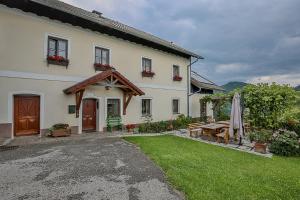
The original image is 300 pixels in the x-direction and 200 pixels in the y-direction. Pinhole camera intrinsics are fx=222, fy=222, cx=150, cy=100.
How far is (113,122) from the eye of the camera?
1348 centimetres

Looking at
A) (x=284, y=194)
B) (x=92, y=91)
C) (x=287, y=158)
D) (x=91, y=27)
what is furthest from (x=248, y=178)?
(x=91, y=27)

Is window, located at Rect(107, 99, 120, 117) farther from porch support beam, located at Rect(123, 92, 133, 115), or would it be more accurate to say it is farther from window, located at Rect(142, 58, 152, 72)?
window, located at Rect(142, 58, 152, 72)

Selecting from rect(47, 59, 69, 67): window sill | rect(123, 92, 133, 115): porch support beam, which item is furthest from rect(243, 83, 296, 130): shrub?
rect(47, 59, 69, 67): window sill

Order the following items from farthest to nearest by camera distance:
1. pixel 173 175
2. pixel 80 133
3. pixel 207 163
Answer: pixel 80 133, pixel 207 163, pixel 173 175

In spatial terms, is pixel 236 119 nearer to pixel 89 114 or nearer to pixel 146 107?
pixel 146 107

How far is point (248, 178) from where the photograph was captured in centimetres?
579

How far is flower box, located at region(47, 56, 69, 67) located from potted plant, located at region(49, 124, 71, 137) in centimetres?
309

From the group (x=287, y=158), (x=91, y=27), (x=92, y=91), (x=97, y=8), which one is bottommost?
(x=287, y=158)

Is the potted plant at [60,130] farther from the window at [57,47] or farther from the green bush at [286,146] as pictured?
the green bush at [286,146]

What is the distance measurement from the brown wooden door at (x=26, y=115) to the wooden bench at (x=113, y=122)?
153 inches

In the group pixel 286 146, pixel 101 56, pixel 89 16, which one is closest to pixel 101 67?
pixel 101 56

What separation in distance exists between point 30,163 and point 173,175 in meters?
4.23

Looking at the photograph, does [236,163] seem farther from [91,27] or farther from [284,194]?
[91,27]

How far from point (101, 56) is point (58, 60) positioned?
2731 mm
